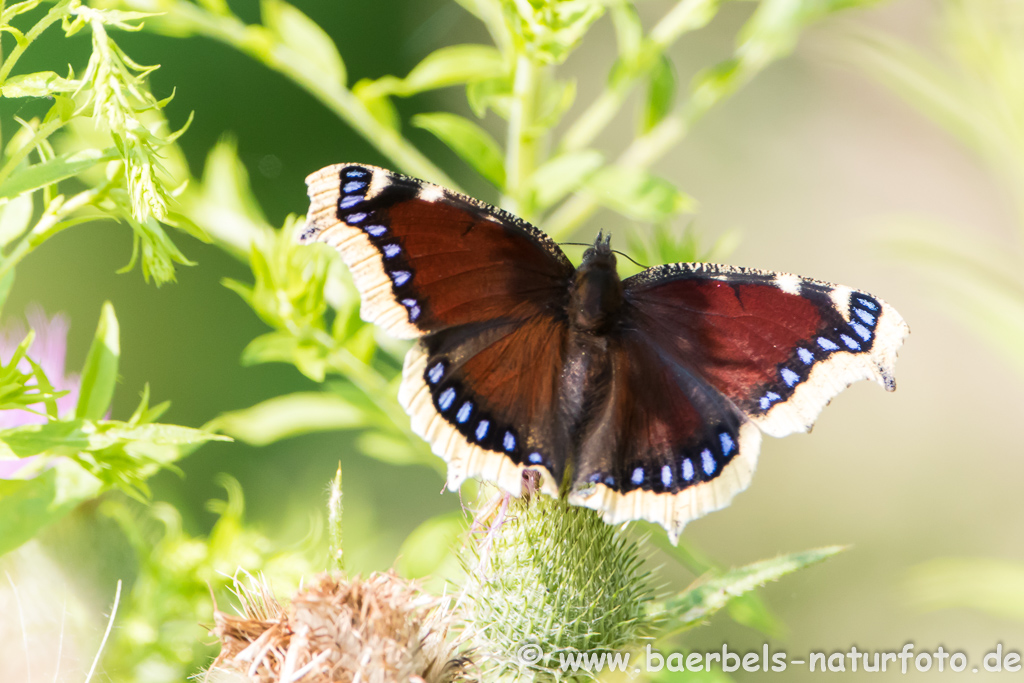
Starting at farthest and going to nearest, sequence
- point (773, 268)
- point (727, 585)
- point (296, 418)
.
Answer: point (773, 268) < point (296, 418) < point (727, 585)

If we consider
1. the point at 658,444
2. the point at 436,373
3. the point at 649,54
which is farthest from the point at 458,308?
the point at 649,54

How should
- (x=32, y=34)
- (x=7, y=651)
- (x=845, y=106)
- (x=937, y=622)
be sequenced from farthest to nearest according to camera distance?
(x=845, y=106)
(x=937, y=622)
(x=7, y=651)
(x=32, y=34)

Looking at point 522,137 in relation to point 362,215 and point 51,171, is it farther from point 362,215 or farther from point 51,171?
point 51,171

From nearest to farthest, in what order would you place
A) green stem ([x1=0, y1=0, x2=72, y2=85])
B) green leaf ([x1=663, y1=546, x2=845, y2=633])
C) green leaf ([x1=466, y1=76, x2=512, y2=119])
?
1. green stem ([x1=0, y1=0, x2=72, y2=85])
2. green leaf ([x1=663, y1=546, x2=845, y2=633])
3. green leaf ([x1=466, y1=76, x2=512, y2=119])

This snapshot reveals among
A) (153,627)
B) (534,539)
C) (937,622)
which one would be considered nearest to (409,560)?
(534,539)

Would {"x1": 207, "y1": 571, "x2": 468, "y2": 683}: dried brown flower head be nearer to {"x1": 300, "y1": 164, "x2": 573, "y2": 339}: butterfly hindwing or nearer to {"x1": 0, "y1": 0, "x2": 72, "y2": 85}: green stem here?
{"x1": 300, "y1": 164, "x2": 573, "y2": 339}: butterfly hindwing

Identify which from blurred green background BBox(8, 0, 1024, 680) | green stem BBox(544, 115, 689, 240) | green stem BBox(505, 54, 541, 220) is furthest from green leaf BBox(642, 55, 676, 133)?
blurred green background BBox(8, 0, 1024, 680)

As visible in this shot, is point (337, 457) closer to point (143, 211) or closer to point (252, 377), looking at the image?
point (252, 377)
